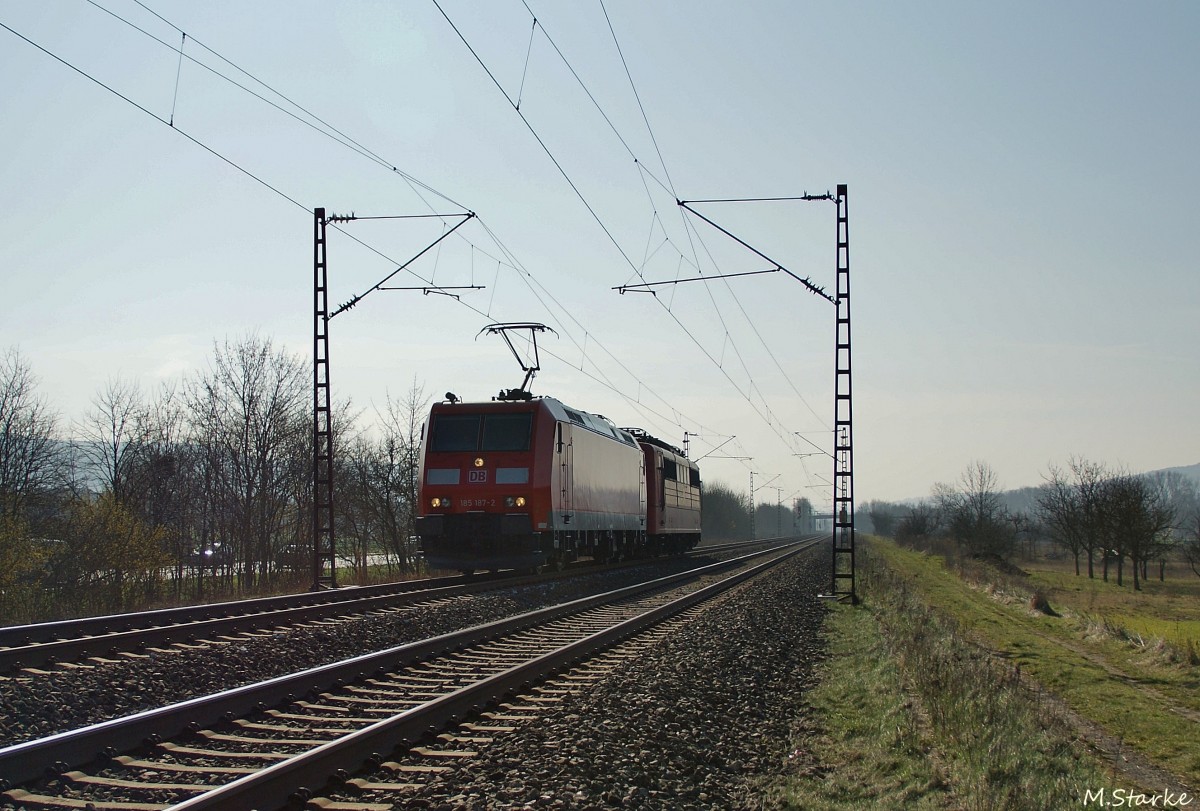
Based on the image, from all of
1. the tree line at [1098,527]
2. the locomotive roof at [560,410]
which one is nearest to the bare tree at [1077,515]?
the tree line at [1098,527]

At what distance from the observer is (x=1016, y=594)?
112 ft

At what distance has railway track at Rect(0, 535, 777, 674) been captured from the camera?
10172mm

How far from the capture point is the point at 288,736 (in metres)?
7.15

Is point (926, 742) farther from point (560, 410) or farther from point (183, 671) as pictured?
point (560, 410)

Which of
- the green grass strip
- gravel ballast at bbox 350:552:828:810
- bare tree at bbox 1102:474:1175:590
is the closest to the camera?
gravel ballast at bbox 350:552:828:810

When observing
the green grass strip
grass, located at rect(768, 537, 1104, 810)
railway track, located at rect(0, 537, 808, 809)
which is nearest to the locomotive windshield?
the green grass strip

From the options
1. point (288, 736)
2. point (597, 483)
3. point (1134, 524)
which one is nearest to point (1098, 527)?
point (1134, 524)

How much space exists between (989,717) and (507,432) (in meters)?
14.4

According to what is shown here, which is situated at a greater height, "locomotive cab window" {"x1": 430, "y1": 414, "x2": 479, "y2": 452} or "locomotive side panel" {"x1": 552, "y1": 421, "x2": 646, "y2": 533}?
"locomotive cab window" {"x1": 430, "y1": 414, "x2": 479, "y2": 452}

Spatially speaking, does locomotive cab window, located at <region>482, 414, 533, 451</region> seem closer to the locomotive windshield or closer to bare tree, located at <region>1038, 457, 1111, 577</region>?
the locomotive windshield

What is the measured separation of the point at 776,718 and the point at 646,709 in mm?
1114

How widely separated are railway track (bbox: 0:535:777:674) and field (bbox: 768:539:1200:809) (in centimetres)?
701

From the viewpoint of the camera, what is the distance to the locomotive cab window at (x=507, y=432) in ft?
72.4

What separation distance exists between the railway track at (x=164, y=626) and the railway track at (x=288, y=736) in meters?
3.02
